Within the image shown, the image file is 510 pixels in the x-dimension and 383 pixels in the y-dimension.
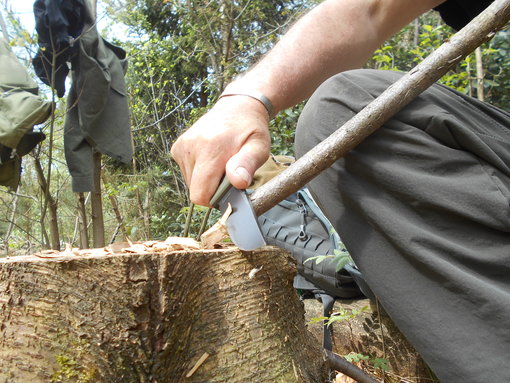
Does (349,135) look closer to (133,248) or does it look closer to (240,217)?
(240,217)

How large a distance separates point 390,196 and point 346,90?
11.7 inches

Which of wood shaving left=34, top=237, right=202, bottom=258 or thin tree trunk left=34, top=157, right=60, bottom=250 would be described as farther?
thin tree trunk left=34, top=157, right=60, bottom=250

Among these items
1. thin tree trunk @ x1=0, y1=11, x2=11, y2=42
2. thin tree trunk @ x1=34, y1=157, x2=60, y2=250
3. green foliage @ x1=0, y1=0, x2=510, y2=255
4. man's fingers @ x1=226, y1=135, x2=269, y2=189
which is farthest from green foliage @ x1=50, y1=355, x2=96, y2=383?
thin tree trunk @ x1=0, y1=11, x2=11, y2=42

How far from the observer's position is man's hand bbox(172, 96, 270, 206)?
932mm

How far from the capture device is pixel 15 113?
2.99 m

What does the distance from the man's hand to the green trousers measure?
0.20 m

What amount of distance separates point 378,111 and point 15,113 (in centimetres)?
288

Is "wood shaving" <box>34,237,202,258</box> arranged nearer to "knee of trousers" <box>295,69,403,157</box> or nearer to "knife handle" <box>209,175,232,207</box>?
"knife handle" <box>209,175,232,207</box>

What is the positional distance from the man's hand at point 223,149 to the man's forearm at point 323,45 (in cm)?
16

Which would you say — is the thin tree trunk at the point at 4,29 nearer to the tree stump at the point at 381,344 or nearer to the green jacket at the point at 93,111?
the green jacket at the point at 93,111

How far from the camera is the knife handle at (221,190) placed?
938 millimetres

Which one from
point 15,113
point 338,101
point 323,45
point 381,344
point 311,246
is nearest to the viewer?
point 338,101

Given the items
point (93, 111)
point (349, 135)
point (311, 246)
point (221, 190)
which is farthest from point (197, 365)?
point (93, 111)

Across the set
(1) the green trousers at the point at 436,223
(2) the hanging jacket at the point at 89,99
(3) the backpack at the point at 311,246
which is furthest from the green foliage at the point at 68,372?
(2) the hanging jacket at the point at 89,99
